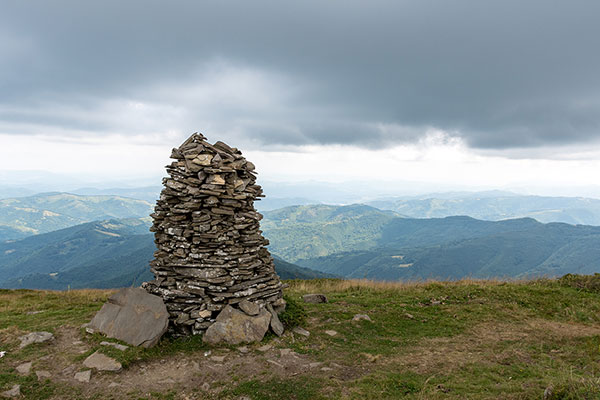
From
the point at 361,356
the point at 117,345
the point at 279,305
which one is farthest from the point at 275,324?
the point at 117,345

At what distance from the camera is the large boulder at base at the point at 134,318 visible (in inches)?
508

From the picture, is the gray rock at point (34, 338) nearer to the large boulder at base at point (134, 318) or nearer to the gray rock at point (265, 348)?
the large boulder at base at point (134, 318)

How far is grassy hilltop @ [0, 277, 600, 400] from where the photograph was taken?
9.84 meters

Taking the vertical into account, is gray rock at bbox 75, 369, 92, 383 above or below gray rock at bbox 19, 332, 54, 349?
below

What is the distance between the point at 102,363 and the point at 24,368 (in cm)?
228

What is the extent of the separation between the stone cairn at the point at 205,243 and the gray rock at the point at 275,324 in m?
0.34

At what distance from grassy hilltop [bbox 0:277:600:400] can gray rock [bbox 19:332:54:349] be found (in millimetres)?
310

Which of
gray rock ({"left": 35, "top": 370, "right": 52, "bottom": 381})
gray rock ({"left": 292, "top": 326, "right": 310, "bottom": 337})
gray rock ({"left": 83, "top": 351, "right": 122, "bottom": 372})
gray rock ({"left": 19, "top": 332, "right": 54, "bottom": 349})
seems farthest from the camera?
gray rock ({"left": 292, "top": 326, "right": 310, "bottom": 337})

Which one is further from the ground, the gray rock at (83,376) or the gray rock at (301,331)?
the gray rock at (83,376)

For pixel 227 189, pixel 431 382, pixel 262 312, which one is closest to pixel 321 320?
pixel 262 312

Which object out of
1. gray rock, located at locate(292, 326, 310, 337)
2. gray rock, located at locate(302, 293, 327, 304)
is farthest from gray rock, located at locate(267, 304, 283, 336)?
gray rock, located at locate(302, 293, 327, 304)

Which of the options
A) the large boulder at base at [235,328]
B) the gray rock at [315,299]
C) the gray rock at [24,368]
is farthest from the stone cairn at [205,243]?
the gray rock at [315,299]

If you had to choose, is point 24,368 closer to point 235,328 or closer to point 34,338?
point 34,338

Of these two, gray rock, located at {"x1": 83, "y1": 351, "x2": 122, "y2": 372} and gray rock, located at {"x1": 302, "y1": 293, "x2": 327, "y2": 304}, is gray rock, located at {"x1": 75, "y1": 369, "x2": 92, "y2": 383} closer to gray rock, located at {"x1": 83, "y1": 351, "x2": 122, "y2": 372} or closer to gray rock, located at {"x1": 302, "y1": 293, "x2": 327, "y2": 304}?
gray rock, located at {"x1": 83, "y1": 351, "x2": 122, "y2": 372}
